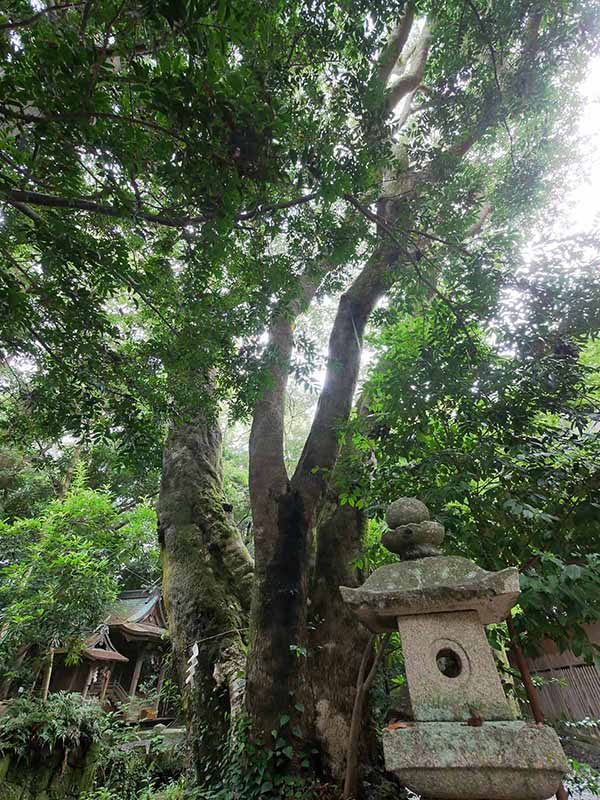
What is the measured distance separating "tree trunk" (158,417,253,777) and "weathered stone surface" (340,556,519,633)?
2.02 m

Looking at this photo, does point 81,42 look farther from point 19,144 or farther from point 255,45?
point 255,45

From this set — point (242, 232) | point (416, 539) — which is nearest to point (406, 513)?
point (416, 539)

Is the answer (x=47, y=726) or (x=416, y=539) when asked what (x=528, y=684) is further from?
(x=47, y=726)

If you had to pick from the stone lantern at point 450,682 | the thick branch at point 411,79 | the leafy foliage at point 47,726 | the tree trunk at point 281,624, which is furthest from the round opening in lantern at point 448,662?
the thick branch at point 411,79

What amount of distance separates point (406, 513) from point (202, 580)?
2.51 meters

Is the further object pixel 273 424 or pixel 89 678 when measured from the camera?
pixel 89 678

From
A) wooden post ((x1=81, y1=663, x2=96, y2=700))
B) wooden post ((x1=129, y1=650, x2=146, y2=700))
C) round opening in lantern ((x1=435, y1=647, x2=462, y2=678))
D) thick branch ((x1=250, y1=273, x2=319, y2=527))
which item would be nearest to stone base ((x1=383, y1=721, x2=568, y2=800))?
round opening in lantern ((x1=435, y1=647, x2=462, y2=678))

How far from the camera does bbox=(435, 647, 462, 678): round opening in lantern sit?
1.73m

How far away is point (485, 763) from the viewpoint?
140 centimetres

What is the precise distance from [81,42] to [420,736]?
2.96 metres

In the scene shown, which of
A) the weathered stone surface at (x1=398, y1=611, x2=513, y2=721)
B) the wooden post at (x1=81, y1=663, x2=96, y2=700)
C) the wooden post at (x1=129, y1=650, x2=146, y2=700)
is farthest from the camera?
the wooden post at (x1=129, y1=650, x2=146, y2=700)

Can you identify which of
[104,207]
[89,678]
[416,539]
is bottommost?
[416,539]

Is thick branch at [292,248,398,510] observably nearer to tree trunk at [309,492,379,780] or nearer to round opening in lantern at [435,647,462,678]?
tree trunk at [309,492,379,780]

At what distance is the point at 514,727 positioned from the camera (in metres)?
1.45
